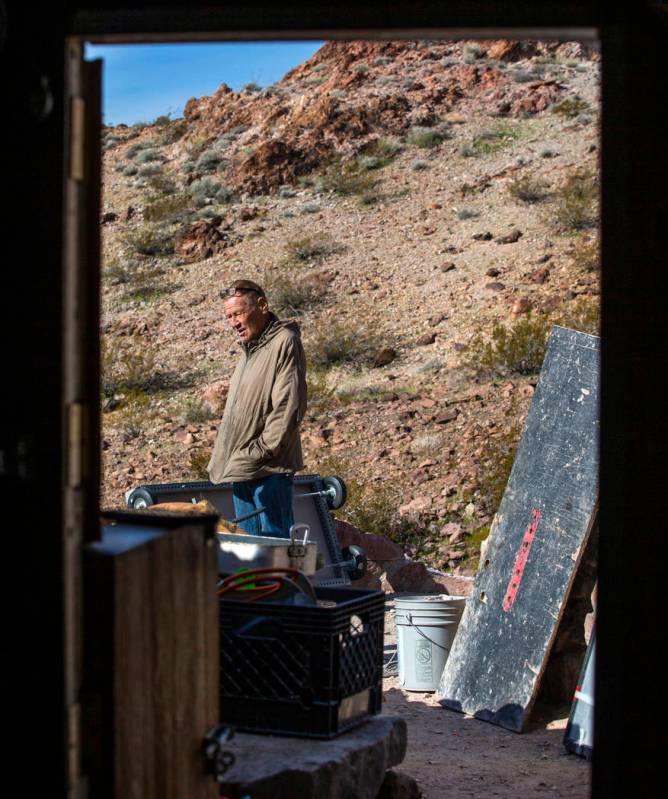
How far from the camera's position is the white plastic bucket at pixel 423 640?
639 cm

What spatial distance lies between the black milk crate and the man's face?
298cm

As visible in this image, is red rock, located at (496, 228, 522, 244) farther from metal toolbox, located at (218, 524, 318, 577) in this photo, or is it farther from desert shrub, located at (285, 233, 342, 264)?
metal toolbox, located at (218, 524, 318, 577)

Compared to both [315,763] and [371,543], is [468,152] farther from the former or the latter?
[315,763]

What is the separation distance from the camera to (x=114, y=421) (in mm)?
17219

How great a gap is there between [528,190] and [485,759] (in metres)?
19.1

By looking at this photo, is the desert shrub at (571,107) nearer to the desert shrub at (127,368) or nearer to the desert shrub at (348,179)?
the desert shrub at (348,179)

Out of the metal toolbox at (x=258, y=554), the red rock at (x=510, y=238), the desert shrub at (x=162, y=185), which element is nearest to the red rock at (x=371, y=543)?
the metal toolbox at (x=258, y=554)

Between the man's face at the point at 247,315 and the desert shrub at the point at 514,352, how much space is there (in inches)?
400

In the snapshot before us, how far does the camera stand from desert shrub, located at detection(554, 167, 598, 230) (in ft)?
69.3

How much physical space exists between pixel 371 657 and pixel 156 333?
1751cm

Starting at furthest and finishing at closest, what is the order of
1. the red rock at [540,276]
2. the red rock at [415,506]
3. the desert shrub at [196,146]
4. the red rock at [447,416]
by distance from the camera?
the desert shrub at [196,146] < the red rock at [540,276] < the red rock at [447,416] < the red rock at [415,506]

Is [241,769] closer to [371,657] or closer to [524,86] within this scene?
Answer: [371,657]

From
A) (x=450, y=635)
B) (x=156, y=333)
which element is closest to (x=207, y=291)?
(x=156, y=333)

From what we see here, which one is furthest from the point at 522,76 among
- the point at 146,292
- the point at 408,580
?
the point at 408,580
